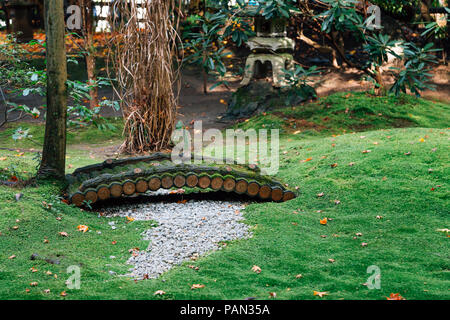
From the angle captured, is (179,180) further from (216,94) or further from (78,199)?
(216,94)

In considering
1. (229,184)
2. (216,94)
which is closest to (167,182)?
(229,184)

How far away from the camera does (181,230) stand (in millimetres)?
4934

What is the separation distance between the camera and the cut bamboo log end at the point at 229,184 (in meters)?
5.85

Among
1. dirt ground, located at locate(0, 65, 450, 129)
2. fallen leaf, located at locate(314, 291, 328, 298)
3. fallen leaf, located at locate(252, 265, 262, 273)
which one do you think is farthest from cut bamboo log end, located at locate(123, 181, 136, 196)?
dirt ground, located at locate(0, 65, 450, 129)

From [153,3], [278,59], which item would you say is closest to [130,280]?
[153,3]

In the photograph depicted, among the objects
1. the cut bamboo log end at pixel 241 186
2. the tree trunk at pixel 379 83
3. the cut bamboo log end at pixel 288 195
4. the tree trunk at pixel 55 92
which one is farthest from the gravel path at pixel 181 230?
the tree trunk at pixel 379 83

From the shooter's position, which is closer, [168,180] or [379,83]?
[168,180]

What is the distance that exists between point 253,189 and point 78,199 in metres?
1.99

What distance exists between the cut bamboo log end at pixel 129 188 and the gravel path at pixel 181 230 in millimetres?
209

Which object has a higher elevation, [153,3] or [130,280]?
[153,3]

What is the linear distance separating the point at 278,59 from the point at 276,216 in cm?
651

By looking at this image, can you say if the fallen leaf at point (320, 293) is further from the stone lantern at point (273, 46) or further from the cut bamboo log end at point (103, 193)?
the stone lantern at point (273, 46)
